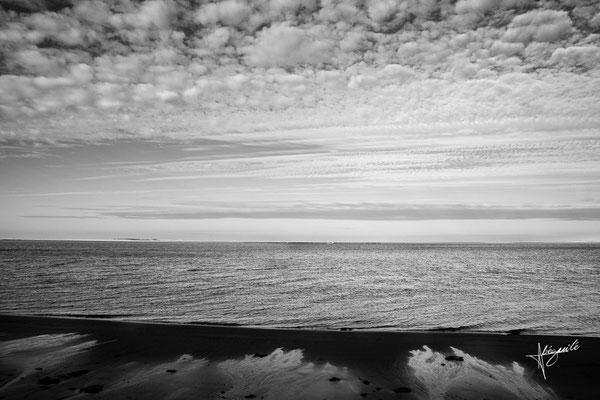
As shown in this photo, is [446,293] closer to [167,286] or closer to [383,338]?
[383,338]

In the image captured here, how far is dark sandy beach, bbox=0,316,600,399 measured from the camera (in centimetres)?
888

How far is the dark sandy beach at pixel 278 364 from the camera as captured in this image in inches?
349

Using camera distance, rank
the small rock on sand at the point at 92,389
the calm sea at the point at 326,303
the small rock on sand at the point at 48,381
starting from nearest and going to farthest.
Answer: the small rock on sand at the point at 92,389, the small rock on sand at the point at 48,381, the calm sea at the point at 326,303

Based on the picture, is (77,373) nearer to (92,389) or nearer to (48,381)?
(48,381)

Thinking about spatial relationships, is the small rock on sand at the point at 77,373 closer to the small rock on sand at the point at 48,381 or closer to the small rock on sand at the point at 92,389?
the small rock on sand at the point at 48,381

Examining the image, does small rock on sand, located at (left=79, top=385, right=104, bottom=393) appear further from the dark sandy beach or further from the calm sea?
the calm sea

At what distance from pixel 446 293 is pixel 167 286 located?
23402 mm

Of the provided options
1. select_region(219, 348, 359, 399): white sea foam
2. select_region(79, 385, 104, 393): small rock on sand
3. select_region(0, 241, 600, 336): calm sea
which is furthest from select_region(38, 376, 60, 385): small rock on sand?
select_region(0, 241, 600, 336): calm sea

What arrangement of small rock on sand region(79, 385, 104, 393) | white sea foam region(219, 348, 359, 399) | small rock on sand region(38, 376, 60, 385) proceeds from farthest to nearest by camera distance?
small rock on sand region(38, 376, 60, 385), white sea foam region(219, 348, 359, 399), small rock on sand region(79, 385, 104, 393)

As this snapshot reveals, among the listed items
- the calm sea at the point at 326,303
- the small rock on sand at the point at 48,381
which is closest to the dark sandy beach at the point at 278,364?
the small rock on sand at the point at 48,381

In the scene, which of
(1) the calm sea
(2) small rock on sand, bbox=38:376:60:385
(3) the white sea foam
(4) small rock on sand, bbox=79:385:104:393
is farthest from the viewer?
(1) the calm sea

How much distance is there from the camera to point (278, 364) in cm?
1102

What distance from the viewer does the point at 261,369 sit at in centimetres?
1054

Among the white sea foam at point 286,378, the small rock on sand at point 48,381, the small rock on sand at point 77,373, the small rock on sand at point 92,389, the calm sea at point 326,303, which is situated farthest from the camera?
the calm sea at point 326,303
